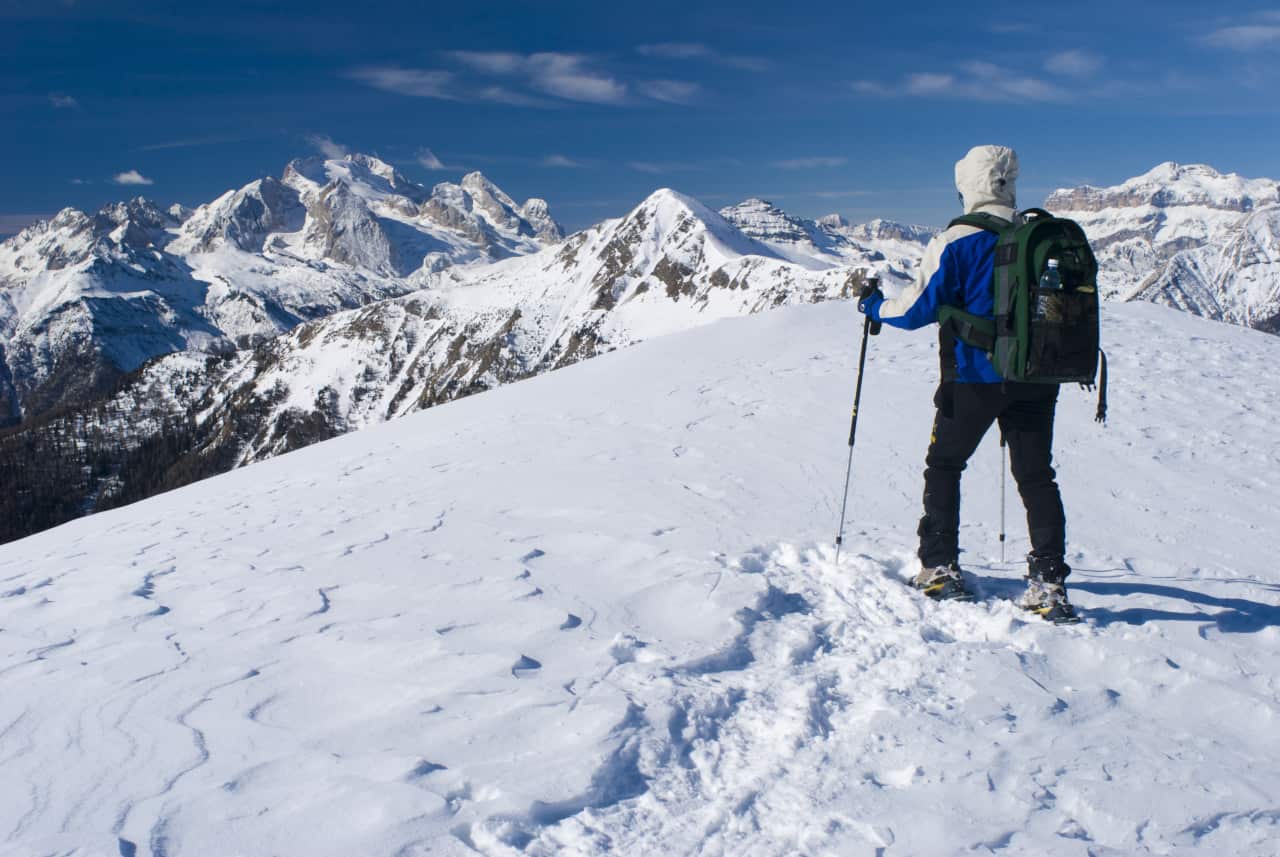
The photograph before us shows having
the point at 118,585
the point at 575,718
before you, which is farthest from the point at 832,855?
the point at 118,585

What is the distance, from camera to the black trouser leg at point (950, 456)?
18.2 feet

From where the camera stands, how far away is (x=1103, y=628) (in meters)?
5.36

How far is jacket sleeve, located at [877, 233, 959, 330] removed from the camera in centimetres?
547

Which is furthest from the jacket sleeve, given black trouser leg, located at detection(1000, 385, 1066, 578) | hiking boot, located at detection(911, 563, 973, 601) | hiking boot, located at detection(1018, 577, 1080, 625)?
hiking boot, located at detection(1018, 577, 1080, 625)

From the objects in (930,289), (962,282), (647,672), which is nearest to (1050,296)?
(962,282)

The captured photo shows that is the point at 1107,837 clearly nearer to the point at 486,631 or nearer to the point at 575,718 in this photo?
the point at 575,718

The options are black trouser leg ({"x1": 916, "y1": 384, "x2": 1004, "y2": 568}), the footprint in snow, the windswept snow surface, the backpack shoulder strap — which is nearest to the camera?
the windswept snow surface

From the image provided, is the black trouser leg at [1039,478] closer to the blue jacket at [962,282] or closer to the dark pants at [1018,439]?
the dark pants at [1018,439]

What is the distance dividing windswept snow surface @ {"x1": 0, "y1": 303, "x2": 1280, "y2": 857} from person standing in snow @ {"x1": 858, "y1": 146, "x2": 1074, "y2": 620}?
45 centimetres

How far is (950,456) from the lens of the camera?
18.8 feet

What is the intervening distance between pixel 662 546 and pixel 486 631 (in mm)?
1989

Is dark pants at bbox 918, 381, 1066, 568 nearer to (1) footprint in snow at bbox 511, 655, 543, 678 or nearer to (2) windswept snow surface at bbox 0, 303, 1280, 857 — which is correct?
(2) windswept snow surface at bbox 0, 303, 1280, 857

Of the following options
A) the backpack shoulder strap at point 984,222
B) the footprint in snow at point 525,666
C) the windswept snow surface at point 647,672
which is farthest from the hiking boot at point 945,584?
the footprint in snow at point 525,666

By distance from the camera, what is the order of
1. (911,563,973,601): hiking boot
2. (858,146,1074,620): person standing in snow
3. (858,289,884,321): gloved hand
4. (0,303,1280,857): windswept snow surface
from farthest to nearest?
(858,289,884,321): gloved hand < (911,563,973,601): hiking boot < (858,146,1074,620): person standing in snow < (0,303,1280,857): windswept snow surface
